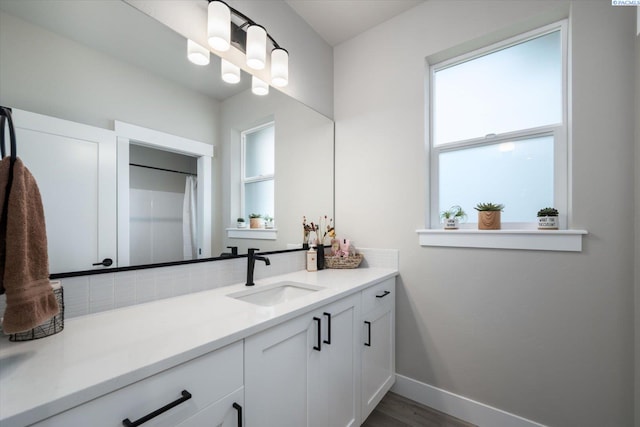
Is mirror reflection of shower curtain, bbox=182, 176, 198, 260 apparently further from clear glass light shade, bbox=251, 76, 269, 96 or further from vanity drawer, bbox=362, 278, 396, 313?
vanity drawer, bbox=362, 278, 396, 313

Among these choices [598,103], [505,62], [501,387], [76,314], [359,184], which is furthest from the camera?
[359,184]

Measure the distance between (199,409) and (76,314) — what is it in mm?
595

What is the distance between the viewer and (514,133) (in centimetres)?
160

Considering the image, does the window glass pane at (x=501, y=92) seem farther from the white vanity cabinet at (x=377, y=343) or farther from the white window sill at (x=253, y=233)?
Result: the white window sill at (x=253, y=233)

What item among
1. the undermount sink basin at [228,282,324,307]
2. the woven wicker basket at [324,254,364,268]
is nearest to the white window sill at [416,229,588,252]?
the woven wicker basket at [324,254,364,268]

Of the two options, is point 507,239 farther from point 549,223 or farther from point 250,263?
point 250,263

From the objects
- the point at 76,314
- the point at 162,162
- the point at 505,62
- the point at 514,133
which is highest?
the point at 505,62

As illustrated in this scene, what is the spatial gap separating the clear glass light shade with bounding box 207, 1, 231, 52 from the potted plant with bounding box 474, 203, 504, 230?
5.51 ft

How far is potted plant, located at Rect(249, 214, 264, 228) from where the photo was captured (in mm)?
1593

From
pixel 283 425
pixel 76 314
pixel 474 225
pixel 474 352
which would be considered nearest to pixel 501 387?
pixel 474 352

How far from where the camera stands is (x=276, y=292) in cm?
154

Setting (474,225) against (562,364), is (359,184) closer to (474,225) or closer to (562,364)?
(474,225)

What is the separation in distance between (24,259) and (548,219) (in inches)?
81.4

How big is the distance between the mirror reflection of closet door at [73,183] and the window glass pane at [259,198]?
25.4 inches
